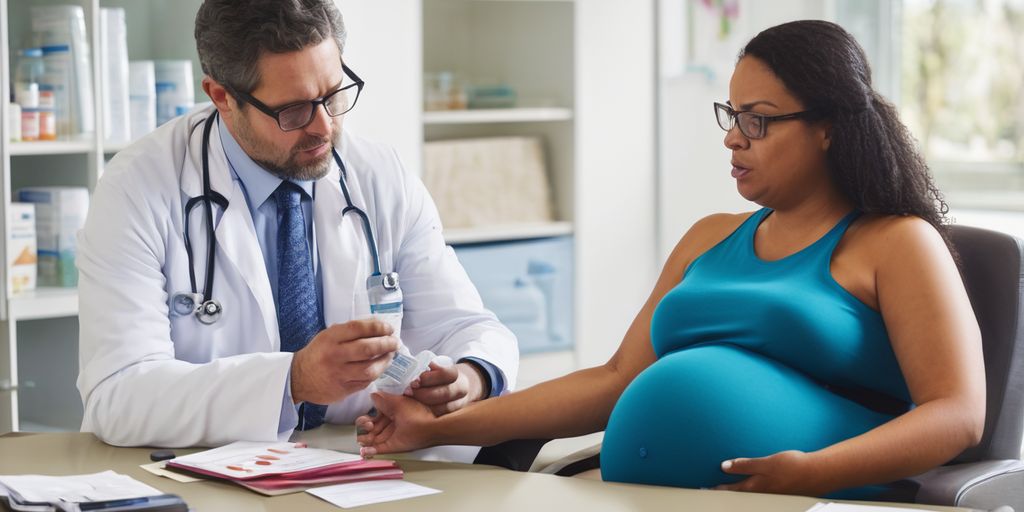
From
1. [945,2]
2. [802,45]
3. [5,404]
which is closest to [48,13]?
[5,404]

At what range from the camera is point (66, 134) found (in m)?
2.80

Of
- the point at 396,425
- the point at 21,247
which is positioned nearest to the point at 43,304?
the point at 21,247

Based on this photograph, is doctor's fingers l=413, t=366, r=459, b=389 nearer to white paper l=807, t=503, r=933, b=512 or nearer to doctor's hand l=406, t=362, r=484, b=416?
doctor's hand l=406, t=362, r=484, b=416

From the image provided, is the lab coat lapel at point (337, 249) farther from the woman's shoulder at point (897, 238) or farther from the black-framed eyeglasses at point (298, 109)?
the woman's shoulder at point (897, 238)

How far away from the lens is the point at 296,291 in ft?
6.23

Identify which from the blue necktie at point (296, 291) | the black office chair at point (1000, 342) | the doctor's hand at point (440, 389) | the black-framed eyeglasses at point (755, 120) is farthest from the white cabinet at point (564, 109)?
the black office chair at point (1000, 342)

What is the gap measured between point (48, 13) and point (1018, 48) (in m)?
3.60

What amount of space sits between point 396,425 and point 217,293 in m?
0.37

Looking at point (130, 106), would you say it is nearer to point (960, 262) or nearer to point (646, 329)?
point (646, 329)

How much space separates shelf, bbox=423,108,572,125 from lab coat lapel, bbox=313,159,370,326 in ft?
5.19

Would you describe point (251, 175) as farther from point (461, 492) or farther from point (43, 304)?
point (43, 304)

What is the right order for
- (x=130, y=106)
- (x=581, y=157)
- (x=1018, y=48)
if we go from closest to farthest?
(x=130, y=106)
(x=581, y=157)
(x=1018, y=48)

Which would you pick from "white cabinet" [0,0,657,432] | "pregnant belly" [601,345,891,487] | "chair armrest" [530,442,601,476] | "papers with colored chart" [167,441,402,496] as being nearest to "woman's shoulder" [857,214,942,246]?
"pregnant belly" [601,345,891,487]

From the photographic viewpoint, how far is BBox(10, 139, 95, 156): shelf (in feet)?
8.77
